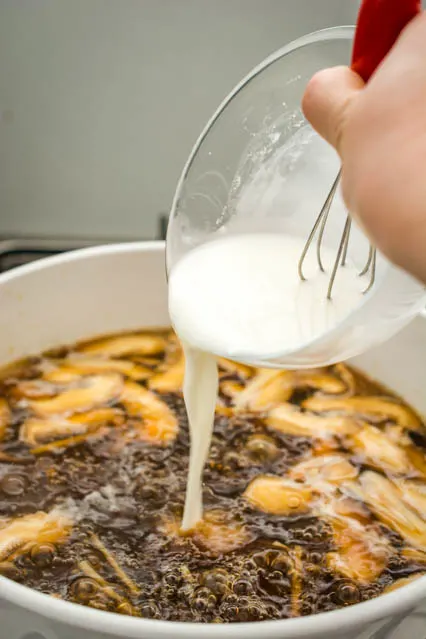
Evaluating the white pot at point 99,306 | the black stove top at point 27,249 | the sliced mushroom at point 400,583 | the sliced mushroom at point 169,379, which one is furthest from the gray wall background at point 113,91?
the sliced mushroom at point 400,583

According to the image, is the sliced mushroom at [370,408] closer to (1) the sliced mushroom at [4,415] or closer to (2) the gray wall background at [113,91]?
(1) the sliced mushroom at [4,415]

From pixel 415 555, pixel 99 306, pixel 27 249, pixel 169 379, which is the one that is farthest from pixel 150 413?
pixel 27 249

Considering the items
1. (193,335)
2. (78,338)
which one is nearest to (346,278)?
(193,335)

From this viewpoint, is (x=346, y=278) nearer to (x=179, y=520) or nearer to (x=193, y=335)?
(x=193, y=335)

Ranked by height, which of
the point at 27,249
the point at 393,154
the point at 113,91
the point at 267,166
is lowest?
the point at 27,249

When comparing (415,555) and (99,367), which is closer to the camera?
(415,555)

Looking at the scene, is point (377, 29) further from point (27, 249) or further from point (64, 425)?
point (27, 249)

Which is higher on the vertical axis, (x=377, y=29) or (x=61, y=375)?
(x=377, y=29)

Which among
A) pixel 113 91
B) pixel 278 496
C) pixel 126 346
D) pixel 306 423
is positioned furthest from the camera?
pixel 113 91
